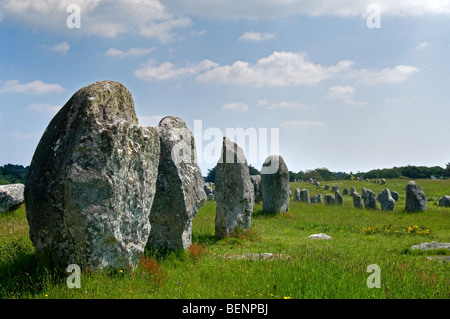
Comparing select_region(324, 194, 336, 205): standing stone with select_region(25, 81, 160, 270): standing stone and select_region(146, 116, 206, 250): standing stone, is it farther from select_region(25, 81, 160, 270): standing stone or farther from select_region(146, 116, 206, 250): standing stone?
select_region(25, 81, 160, 270): standing stone

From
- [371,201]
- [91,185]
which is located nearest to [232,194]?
[91,185]

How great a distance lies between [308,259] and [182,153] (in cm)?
450

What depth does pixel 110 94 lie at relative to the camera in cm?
891

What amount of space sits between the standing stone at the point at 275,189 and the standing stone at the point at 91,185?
17.6 metres

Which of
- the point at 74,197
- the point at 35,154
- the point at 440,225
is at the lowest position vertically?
the point at 440,225

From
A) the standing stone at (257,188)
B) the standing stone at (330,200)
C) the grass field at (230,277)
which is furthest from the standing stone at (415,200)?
the grass field at (230,277)

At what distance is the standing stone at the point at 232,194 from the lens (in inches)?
645

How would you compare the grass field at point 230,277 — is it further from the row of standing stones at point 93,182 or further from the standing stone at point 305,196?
the standing stone at point 305,196

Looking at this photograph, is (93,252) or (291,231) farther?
(291,231)

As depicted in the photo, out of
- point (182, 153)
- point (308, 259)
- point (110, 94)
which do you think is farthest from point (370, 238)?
point (110, 94)

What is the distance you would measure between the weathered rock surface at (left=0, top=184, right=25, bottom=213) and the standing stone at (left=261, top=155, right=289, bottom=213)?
44.8 feet

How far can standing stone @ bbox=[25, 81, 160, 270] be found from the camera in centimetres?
770

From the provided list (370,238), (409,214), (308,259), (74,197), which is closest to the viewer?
(74,197)
